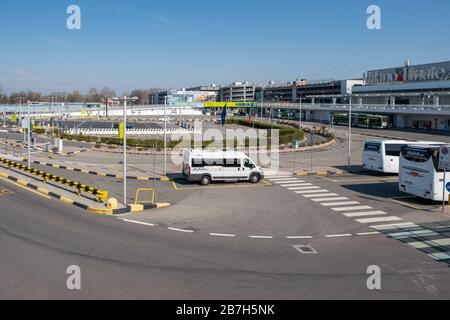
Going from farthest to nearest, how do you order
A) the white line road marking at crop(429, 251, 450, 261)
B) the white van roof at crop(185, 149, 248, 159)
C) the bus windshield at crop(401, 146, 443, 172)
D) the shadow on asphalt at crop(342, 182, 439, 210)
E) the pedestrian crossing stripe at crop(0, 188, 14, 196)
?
the white van roof at crop(185, 149, 248, 159) < the pedestrian crossing stripe at crop(0, 188, 14, 196) < the shadow on asphalt at crop(342, 182, 439, 210) < the bus windshield at crop(401, 146, 443, 172) < the white line road marking at crop(429, 251, 450, 261)

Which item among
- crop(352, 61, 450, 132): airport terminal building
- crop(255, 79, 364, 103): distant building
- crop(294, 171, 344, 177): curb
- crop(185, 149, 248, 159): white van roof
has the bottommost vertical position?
crop(294, 171, 344, 177): curb

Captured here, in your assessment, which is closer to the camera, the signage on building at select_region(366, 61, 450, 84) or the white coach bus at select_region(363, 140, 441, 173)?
the white coach bus at select_region(363, 140, 441, 173)

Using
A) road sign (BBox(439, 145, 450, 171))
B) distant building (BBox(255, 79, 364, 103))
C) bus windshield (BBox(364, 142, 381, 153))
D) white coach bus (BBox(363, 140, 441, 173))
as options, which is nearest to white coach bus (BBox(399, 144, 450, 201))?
road sign (BBox(439, 145, 450, 171))

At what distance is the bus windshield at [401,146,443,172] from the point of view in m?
22.4

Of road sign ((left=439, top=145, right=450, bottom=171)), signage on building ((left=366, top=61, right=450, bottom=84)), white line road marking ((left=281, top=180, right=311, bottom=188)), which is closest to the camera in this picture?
road sign ((left=439, top=145, right=450, bottom=171))

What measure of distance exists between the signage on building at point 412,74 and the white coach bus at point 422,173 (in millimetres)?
81434

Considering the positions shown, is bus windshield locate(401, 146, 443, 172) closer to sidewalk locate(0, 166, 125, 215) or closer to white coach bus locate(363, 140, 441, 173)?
white coach bus locate(363, 140, 441, 173)

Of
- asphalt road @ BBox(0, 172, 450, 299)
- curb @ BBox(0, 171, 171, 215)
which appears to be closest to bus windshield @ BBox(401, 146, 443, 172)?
asphalt road @ BBox(0, 172, 450, 299)

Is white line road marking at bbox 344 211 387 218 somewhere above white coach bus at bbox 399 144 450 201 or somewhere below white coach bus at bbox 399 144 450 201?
below

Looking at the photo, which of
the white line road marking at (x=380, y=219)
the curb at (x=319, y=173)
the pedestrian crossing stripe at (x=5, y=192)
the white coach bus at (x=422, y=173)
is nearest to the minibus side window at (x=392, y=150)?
the curb at (x=319, y=173)

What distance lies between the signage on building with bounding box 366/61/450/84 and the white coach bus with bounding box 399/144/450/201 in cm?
8143

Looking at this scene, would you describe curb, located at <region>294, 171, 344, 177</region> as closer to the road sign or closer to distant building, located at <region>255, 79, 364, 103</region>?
the road sign

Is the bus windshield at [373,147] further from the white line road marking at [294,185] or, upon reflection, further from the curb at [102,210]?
the curb at [102,210]

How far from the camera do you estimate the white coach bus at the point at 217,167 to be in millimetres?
28625
